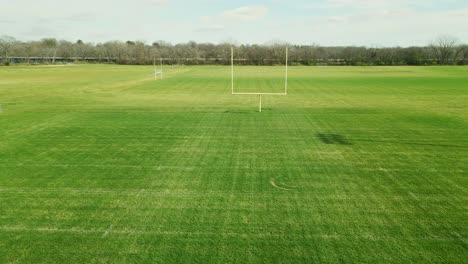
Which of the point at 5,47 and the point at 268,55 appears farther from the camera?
the point at 5,47

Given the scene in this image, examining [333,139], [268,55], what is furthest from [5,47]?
[333,139]

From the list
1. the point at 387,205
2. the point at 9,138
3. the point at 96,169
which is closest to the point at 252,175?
the point at 387,205

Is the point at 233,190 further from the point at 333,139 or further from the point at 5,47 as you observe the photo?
the point at 5,47

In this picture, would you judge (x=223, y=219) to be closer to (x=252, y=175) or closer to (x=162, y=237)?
(x=162, y=237)

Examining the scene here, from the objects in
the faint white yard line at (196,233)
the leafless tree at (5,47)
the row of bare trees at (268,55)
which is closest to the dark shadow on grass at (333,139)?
the faint white yard line at (196,233)

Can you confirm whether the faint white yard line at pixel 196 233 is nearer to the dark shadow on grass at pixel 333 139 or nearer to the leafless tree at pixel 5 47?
the dark shadow on grass at pixel 333 139

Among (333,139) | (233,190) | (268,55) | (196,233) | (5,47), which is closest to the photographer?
(196,233)

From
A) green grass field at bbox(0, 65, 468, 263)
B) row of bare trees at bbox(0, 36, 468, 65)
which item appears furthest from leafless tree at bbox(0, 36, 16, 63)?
green grass field at bbox(0, 65, 468, 263)

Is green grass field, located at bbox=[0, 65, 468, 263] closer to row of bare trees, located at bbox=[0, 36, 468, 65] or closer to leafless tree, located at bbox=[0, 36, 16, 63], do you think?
row of bare trees, located at bbox=[0, 36, 468, 65]
